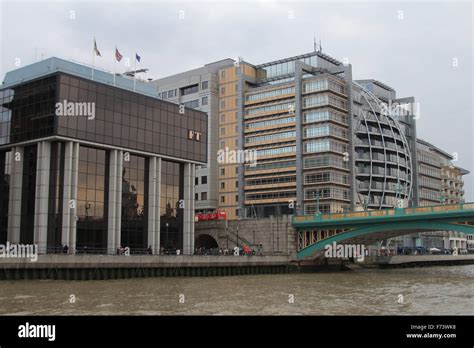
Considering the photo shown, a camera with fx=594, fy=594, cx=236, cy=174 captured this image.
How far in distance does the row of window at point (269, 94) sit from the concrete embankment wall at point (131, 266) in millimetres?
51700

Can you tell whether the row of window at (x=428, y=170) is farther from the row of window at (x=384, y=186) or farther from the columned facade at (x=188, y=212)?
the columned facade at (x=188, y=212)

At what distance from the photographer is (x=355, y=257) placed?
101 meters

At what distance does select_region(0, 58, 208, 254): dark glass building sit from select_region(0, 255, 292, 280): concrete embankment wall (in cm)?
1019

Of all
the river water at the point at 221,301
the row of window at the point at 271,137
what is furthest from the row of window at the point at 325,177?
the river water at the point at 221,301

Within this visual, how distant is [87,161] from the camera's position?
73.2 m

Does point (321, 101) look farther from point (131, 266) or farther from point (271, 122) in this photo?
point (131, 266)

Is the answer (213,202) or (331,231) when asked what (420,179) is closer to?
(213,202)

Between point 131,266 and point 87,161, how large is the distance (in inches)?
711

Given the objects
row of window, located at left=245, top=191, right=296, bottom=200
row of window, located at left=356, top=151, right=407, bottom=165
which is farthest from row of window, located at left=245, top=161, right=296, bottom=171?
row of window, located at left=356, top=151, right=407, bottom=165

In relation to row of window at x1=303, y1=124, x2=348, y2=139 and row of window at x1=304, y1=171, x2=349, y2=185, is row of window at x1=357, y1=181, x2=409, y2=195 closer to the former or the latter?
row of window at x1=304, y1=171, x2=349, y2=185

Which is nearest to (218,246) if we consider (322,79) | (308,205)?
(308,205)

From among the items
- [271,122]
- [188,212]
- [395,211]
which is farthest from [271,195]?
[395,211]

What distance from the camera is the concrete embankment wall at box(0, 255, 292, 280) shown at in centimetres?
5103

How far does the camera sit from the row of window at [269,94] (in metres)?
126
